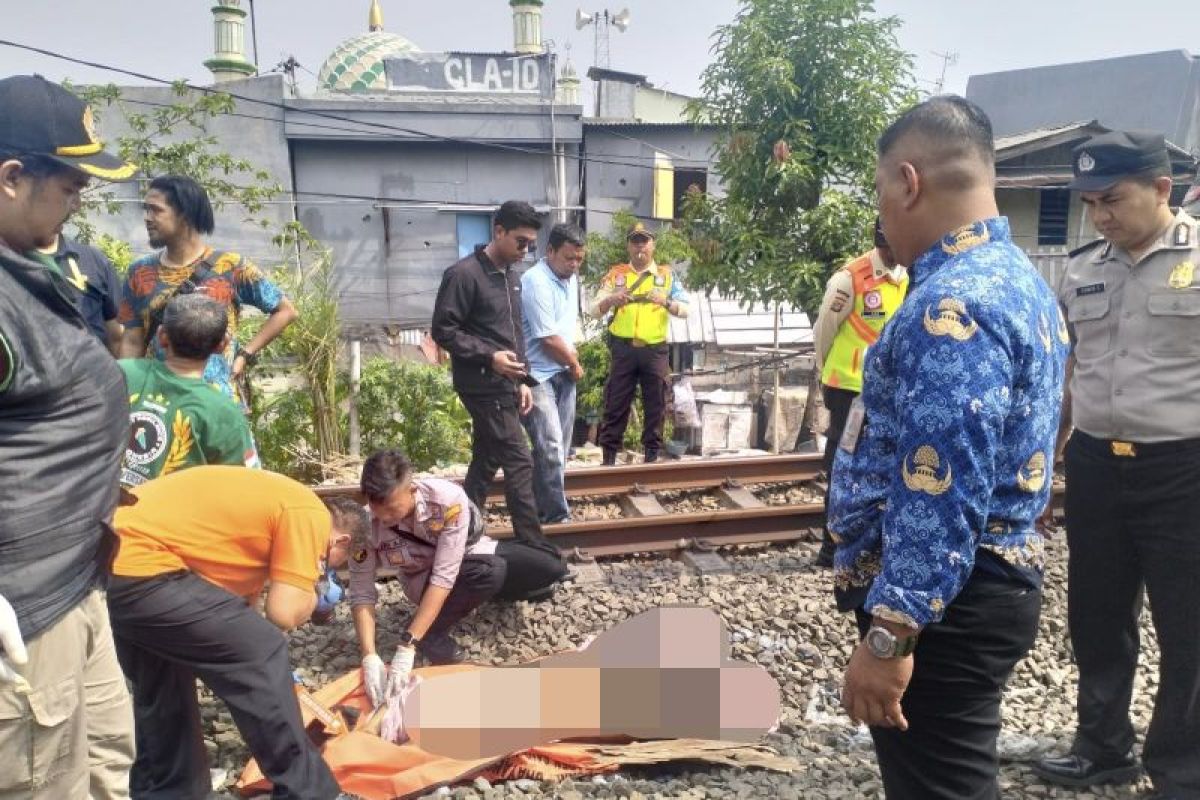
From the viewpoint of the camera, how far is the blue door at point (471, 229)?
2117 centimetres

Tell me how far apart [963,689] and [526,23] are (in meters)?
28.9

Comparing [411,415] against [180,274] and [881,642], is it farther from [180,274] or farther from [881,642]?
[881,642]

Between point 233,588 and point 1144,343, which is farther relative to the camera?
point 1144,343

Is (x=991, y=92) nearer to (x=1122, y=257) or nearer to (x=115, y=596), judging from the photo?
(x=1122, y=257)

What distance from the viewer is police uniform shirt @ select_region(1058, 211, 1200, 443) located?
3.13 meters

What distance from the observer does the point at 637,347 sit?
7.91 m

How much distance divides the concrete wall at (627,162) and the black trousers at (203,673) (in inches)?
729

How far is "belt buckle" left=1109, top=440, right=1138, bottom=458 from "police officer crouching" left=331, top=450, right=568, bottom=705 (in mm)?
2498

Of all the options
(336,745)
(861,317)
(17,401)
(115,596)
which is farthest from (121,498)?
(861,317)

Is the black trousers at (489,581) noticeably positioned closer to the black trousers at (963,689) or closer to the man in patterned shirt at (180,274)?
the man in patterned shirt at (180,274)

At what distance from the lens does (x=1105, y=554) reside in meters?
3.28

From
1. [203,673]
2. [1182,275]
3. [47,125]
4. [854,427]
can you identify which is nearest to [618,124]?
[1182,275]

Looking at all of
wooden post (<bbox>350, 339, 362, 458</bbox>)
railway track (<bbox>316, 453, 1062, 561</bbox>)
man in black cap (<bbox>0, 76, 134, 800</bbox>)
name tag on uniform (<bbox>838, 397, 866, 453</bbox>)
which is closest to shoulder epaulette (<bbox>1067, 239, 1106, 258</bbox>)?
name tag on uniform (<bbox>838, 397, 866, 453</bbox>)

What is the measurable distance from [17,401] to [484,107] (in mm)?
19867
